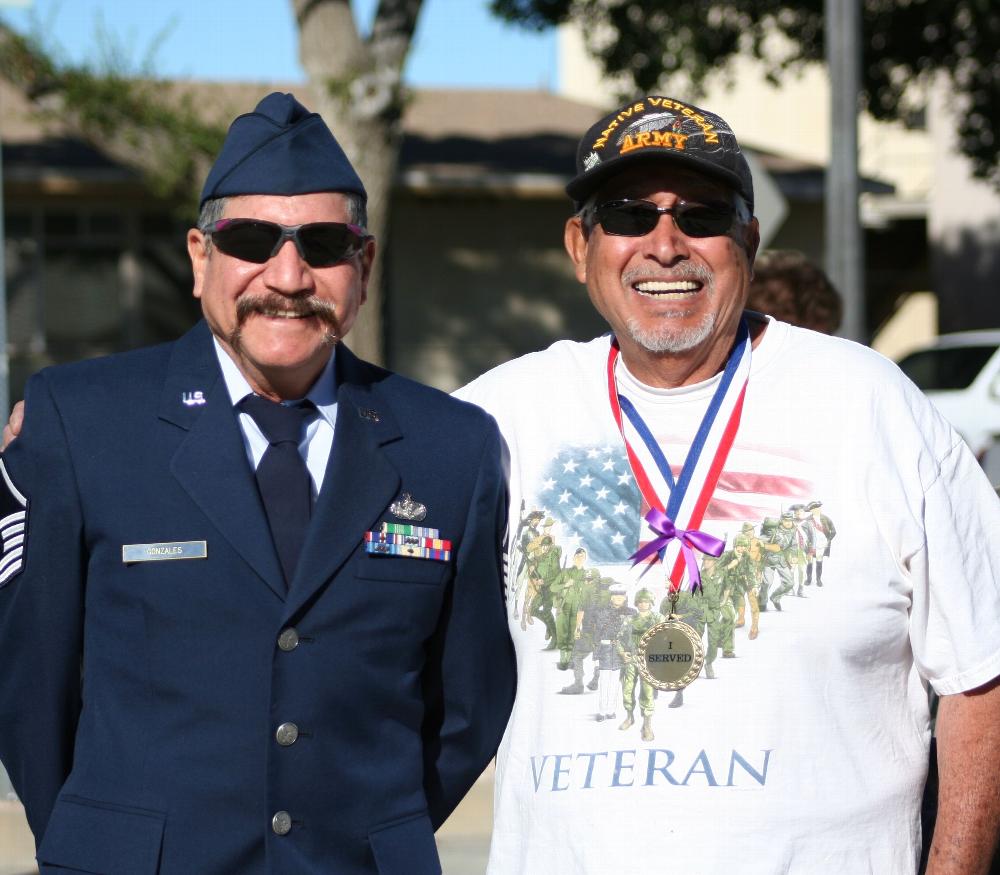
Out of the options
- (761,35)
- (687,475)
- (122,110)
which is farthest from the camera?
(761,35)

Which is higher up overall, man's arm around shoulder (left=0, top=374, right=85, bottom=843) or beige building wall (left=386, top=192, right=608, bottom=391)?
beige building wall (left=386, top=192, right=608, bottom=391)

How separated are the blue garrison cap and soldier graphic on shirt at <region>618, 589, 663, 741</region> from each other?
972mm

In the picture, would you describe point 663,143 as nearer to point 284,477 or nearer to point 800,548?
point 800,548

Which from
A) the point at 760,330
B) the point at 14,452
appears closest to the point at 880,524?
the point at 760,330

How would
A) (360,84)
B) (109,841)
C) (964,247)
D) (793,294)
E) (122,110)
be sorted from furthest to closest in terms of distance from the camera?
(964,247) → (122,110) → (360,84) → (793,294) → (109,841)

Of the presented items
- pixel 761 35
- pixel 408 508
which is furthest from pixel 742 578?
pixel 761 35

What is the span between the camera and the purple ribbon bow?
2859 mm

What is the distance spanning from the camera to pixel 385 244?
1400cm

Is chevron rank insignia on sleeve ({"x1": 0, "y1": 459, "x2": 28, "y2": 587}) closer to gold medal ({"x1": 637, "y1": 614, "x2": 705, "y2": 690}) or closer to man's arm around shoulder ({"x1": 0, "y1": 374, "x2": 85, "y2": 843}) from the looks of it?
man's arm around shoulder ({"x1": 0, "y1": 374, "x2": 85, "y2": 843})

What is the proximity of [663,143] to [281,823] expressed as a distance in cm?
143

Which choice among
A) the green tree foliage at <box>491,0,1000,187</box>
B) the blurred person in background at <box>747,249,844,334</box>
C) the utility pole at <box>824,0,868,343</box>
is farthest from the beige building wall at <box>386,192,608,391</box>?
the blurred person in background at <box>747,249,844,334</box>

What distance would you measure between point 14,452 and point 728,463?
131 cm

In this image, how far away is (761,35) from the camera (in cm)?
1825

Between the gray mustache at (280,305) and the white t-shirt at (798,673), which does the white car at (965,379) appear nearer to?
the white t-shirt at (798,673)
